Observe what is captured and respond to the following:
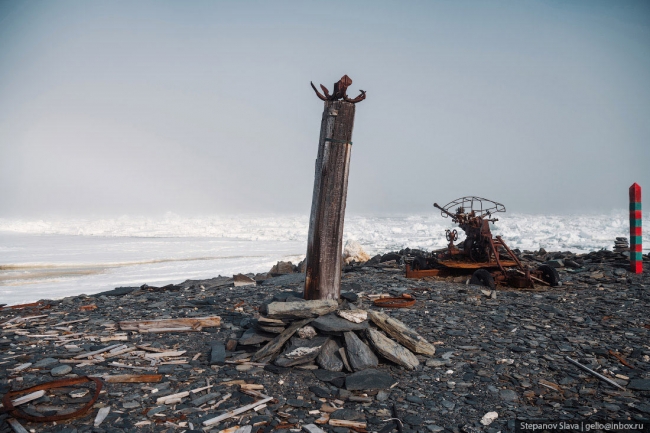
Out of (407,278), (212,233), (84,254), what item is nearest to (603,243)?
(407,278)

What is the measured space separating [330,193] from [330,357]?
2113 millimetres

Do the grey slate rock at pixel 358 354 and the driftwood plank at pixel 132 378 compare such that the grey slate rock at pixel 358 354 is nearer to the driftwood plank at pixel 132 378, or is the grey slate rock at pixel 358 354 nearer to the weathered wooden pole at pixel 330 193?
the weathered wooden pole at pixel 330 193

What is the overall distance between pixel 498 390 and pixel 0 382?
17.2 ft

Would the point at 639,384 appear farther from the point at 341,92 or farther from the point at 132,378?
the point at 132,378

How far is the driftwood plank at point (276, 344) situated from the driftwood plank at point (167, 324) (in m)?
1.70

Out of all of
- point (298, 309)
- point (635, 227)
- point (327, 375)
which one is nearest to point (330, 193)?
point (298, 309)

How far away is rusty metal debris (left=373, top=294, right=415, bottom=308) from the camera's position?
7.38 m

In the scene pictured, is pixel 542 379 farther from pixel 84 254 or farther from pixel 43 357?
pixel 84 254

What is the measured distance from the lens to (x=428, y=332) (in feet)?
20.0

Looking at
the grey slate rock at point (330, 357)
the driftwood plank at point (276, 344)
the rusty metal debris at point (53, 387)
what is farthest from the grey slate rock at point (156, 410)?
the grey slate rock at point (330, 357)

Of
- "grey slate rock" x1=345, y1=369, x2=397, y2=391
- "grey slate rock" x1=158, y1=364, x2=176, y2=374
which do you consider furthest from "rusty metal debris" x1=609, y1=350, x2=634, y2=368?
"grey slate rock" x1=158, y1=364, x2=176, y2=374

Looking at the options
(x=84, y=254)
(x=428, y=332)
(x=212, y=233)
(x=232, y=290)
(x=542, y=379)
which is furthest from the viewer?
(x=212, y=233)

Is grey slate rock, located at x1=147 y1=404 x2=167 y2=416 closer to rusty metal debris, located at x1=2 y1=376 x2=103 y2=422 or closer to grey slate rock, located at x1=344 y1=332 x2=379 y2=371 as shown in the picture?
rusty metal debris, located at x1=2 y1=376 x2=103 y2=422

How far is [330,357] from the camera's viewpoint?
15.5 ft
